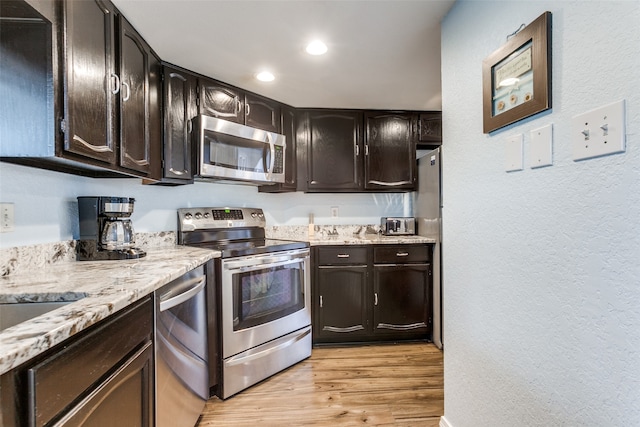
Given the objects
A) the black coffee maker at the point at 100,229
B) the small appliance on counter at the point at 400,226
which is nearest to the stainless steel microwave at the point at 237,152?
the black coffee maker at the point at 100,229

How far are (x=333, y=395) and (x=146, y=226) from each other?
1.65 m

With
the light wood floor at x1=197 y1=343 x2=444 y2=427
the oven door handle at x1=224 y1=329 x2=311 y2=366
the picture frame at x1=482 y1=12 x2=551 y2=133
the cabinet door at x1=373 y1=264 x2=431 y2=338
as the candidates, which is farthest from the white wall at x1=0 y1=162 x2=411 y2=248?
the picture frame at x1=482 y1=12 x2=551 y2=133

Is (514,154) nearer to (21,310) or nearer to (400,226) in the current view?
(21,310)

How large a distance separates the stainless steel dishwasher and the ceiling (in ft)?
4.10

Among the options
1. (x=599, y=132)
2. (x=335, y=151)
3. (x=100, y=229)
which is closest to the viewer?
(x=599, y=132)

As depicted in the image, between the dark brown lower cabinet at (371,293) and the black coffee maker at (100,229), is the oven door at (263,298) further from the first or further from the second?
the black coffee maker at (100,229)

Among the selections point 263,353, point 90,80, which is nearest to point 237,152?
point 90,80

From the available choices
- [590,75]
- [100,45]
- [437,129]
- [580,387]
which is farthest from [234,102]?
[580,387]

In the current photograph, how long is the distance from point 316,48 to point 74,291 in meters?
1.61

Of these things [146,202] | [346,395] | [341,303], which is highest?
[146,202]

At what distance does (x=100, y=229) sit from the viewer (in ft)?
5.18

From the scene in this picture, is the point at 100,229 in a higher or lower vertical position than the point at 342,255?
higher

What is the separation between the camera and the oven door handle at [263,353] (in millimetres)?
1892

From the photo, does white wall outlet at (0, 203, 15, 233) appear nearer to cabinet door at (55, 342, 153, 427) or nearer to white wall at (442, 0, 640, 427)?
cabinet door at (55, 342, 153, 427)
